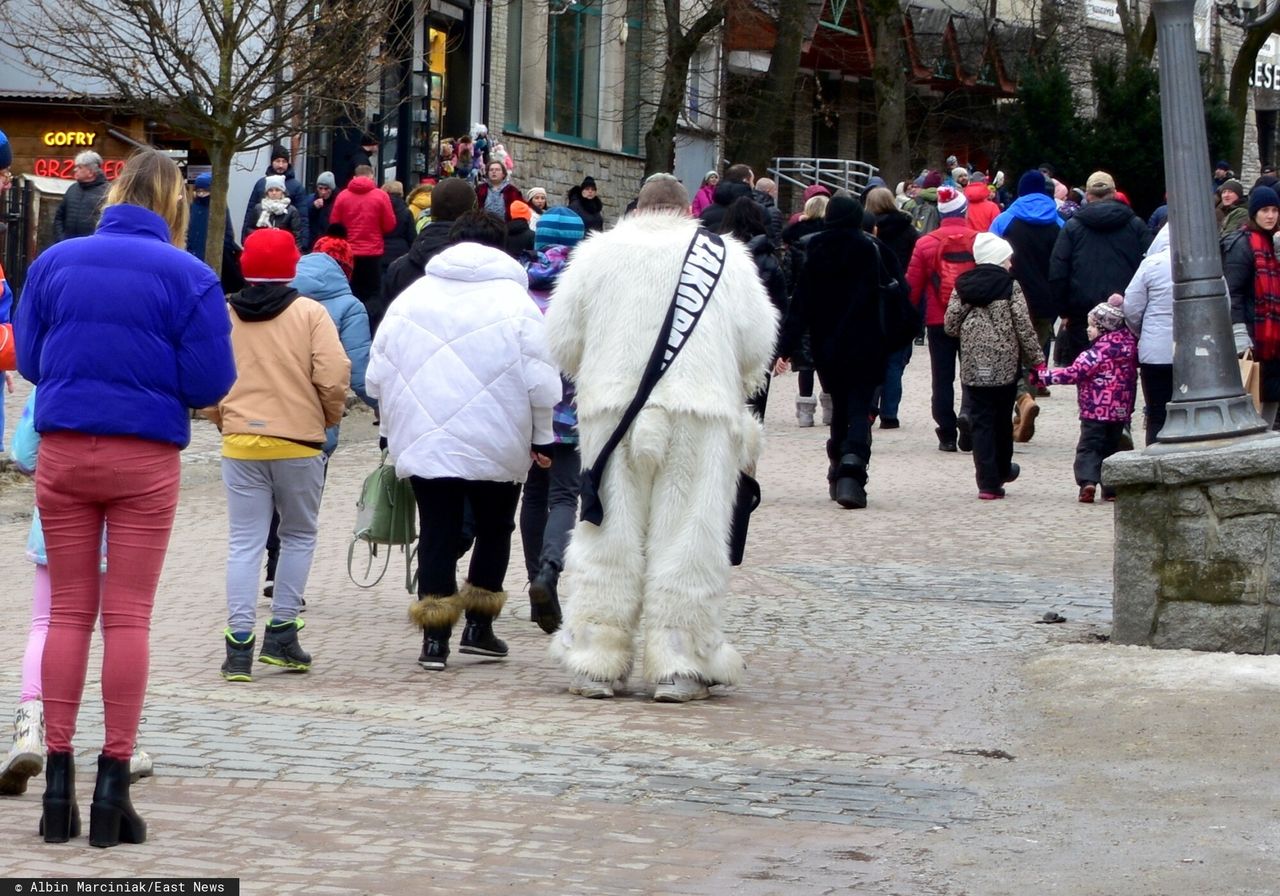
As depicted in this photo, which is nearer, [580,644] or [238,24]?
[580,644]

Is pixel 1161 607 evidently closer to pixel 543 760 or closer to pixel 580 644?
pixel 580 644

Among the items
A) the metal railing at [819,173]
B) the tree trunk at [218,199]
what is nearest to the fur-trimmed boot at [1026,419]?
the tree trunk at [218,199]

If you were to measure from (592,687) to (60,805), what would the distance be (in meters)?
2.78

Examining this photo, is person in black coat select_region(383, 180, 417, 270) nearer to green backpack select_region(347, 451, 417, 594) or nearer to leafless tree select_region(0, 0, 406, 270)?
leafless tree select_region(0, 0, 406, 270)

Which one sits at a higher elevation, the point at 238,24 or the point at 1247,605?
the point at 238,24

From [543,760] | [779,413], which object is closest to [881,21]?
[779,413]

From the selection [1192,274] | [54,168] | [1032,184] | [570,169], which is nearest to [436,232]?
[1192,274]

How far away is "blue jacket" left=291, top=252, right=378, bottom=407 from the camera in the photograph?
1055 cm

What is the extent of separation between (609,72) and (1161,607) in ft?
111

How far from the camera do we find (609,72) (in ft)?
137

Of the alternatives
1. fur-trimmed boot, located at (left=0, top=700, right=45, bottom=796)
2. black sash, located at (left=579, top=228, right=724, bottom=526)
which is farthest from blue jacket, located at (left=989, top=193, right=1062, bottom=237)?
fur-trimmed boot, located at (left=0, top=700, right=45, bottom=796)

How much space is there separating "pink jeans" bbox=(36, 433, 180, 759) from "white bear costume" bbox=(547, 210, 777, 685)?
8.03ft

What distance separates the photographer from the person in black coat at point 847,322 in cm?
1445

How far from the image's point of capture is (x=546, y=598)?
30.2ft
